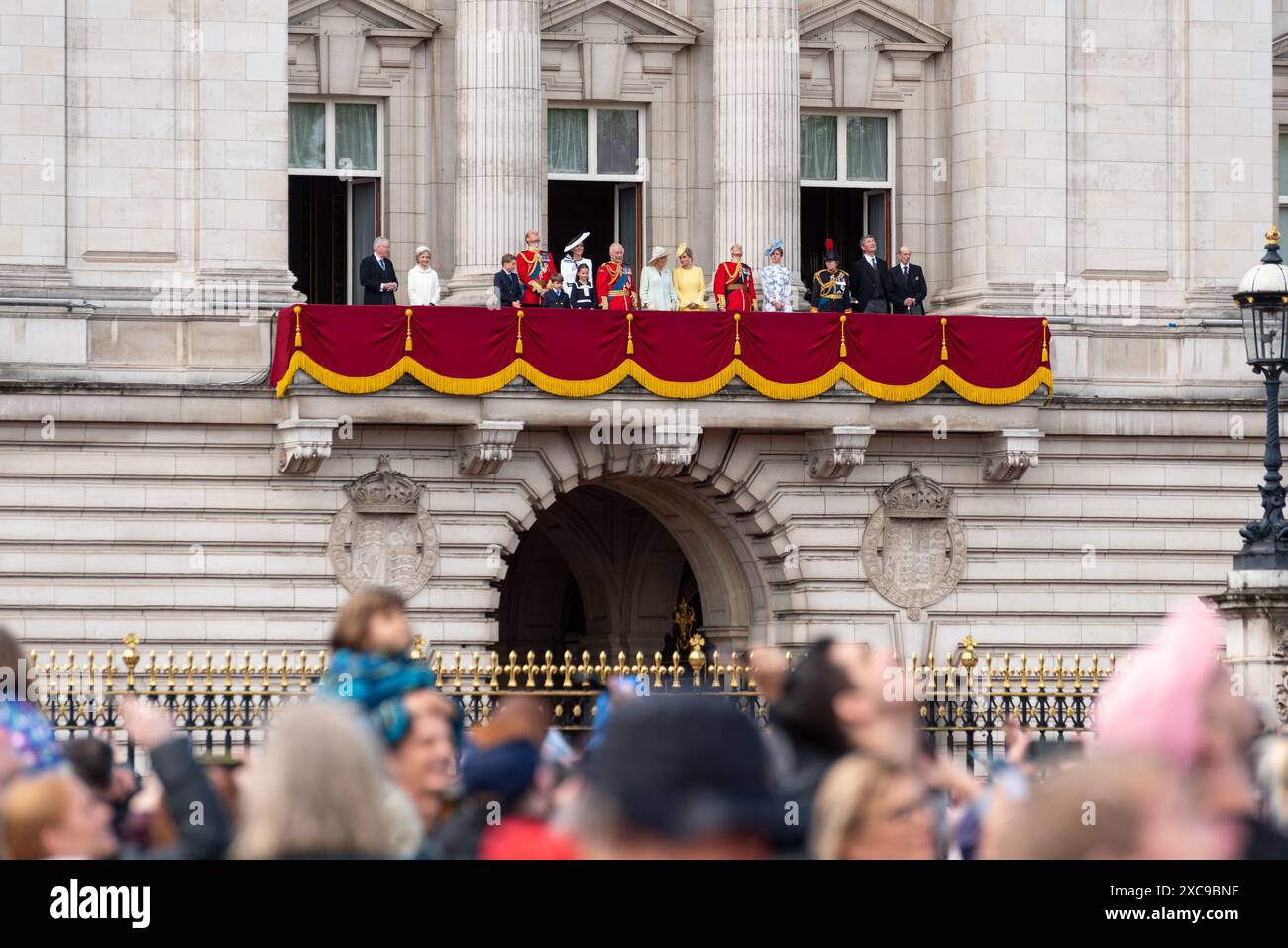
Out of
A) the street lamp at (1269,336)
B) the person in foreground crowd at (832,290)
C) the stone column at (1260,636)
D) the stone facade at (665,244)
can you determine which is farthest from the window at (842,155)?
the stone column at (1260,636)

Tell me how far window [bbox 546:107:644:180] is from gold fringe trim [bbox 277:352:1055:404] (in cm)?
490

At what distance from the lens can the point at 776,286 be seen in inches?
1484

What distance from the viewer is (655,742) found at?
25.3 ft

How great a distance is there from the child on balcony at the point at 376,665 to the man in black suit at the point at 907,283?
85.7ft

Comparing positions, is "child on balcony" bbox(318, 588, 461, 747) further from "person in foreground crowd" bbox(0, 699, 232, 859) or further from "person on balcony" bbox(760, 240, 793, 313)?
"person on balcony" bbox(760, 240, 793, 313)

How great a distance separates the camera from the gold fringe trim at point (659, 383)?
3566 centimetres

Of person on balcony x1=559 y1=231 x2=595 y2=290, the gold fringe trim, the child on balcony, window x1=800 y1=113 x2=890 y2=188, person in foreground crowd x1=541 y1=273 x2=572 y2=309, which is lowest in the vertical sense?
the child on balcony

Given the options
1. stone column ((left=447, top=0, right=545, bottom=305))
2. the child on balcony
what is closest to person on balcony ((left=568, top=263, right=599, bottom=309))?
stone column ((left=447, top=0, right=545, bottom=305))

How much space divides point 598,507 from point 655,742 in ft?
121

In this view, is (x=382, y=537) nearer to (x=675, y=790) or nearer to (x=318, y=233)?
(x=318, y=233)

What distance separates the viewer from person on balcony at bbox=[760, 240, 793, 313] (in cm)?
3766

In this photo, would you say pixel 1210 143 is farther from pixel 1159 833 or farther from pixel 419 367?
pixel 1159 833

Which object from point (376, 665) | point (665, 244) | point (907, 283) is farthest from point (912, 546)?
point (376, 665)

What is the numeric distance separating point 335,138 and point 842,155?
24.7 feet
